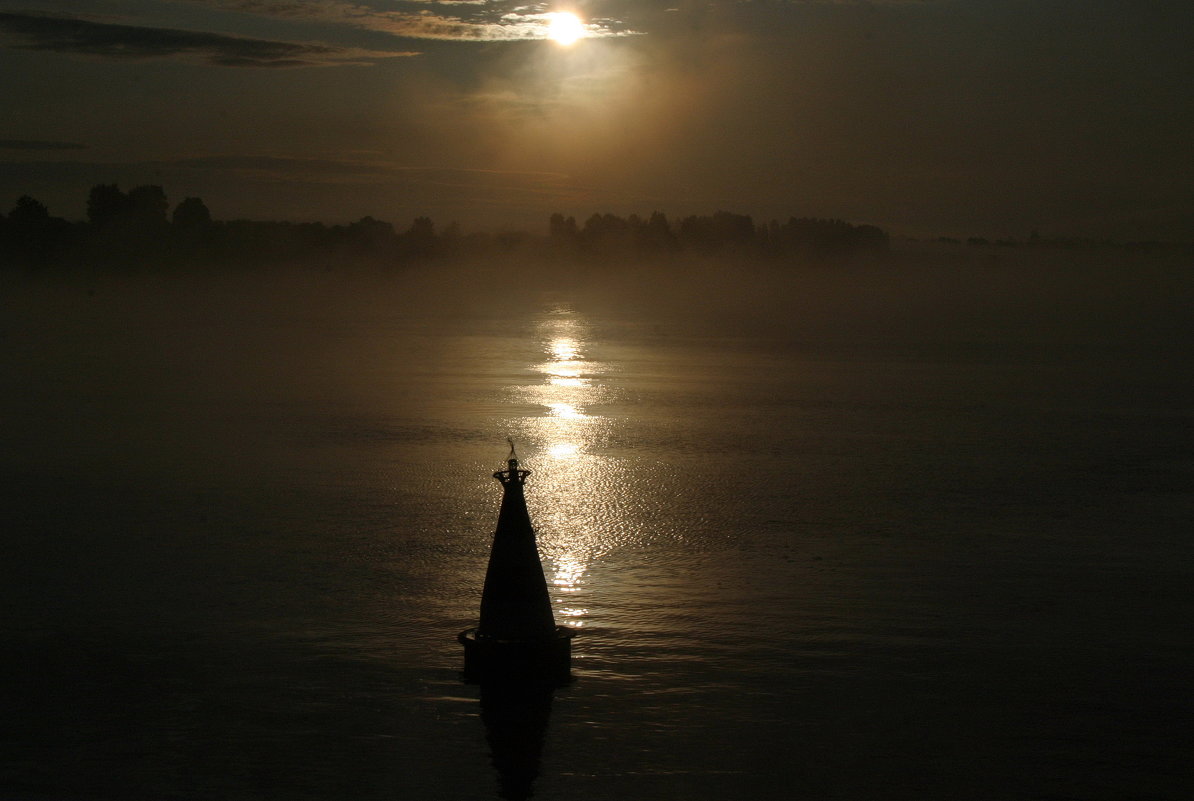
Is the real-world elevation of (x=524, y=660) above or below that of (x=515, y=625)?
below

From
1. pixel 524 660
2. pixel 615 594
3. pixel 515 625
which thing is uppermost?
pixel 615 594

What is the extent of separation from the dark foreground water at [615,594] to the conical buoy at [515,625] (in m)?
0.14

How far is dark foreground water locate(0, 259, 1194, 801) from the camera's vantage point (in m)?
5.21

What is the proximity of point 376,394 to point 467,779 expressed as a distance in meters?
14.6

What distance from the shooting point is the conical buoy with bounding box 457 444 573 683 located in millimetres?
6055

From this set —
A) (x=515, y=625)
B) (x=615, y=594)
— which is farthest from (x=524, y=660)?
(x=615, y=594)

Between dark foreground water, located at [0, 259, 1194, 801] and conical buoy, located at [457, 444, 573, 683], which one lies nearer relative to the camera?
dark foreground water, located at [0, 259, 1194, 801]

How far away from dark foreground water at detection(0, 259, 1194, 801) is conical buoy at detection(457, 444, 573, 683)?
0.14m

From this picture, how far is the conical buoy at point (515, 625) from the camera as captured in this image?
19.9 ft

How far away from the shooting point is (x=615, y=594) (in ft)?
25.2

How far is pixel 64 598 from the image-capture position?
759cm

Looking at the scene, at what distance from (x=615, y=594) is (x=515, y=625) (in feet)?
5.34

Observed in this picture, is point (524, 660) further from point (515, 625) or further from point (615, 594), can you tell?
point (615, 594)

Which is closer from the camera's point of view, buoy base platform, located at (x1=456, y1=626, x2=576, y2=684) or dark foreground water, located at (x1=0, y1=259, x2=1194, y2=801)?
dark foreground water, located at (x1=0, y1=259, x2=1194, y2=801)
